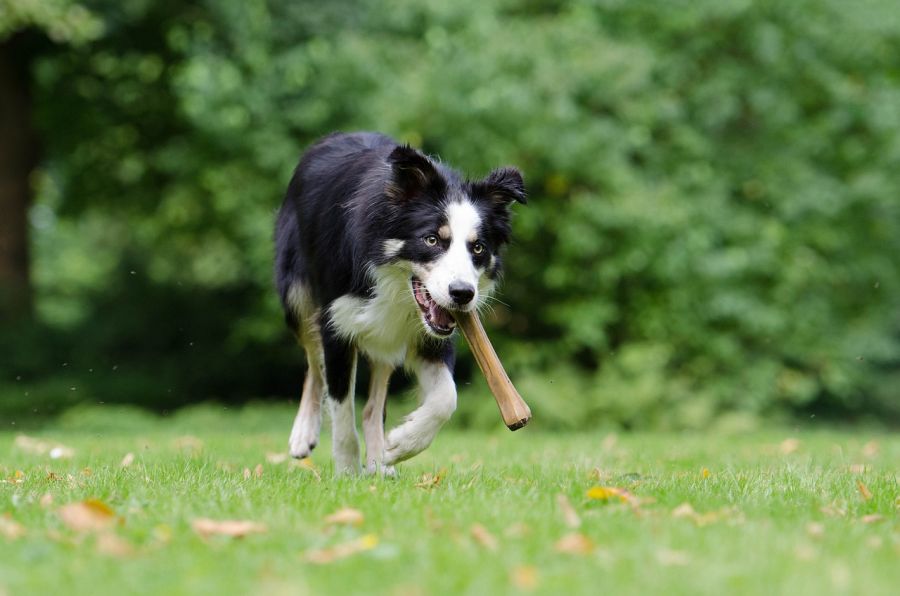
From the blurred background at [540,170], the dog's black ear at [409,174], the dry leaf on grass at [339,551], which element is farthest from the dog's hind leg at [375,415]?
the blurred background at [540,170]

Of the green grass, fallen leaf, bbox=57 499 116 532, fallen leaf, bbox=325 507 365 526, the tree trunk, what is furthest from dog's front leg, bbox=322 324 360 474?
the tree trunk

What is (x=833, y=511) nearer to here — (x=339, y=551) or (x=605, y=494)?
(x=605, y=494)

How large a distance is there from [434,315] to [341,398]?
888 mm

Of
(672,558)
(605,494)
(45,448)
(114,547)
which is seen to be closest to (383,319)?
(605,494)

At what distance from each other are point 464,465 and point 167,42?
35.8 feet

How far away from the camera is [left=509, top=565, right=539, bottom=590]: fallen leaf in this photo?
316 cm

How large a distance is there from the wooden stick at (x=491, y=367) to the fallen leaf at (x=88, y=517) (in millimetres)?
2168

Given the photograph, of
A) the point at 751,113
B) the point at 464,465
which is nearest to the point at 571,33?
the point at 751,113

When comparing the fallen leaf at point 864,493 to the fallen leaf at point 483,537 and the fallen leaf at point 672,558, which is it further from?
the fallen leaf at point 483,537

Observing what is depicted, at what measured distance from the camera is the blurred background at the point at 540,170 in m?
14.4

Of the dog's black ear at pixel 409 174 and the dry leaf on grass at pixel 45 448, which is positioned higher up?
the dog's black ear at pixel 409 174

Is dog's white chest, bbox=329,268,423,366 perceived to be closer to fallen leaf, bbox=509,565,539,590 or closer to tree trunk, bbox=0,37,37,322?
fallen leaf, bbox=509,565,539,590

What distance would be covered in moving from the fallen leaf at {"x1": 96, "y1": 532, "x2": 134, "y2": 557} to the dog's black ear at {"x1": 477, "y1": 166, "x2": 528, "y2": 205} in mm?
2973

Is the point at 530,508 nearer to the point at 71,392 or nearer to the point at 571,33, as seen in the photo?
→ the point at 571,33
